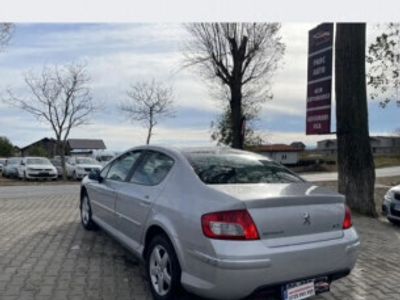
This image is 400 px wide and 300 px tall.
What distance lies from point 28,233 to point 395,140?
3128 inches

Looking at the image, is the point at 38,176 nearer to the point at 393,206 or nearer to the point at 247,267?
the point at 393,206

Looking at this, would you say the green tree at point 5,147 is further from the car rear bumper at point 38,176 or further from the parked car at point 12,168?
the car rear bumper at point 38,176

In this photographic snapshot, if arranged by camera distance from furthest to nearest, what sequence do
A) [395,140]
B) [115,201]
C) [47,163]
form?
[395,140] → [47,163] → [115,201]

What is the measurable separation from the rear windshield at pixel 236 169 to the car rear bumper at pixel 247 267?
75cm

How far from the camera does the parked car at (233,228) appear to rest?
3.28 meters

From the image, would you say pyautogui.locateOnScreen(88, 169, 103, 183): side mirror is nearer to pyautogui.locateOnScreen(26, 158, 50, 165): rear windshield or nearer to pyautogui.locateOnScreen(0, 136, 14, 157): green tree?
pyautogui.locateOnScreen(26, 158, 50, 165): rear windshield

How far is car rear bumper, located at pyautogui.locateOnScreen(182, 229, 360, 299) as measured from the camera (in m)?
3.23

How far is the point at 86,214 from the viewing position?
6.87 meters

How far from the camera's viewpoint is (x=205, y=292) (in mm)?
3355

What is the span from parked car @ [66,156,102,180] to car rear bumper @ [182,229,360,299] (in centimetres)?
2066

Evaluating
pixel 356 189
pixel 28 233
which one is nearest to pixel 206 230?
pixel 28 233

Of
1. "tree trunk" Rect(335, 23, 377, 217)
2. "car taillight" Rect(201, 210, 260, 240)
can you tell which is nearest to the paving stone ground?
"car taillight" Rect(201, 210, 260, 240)

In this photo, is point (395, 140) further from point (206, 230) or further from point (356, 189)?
point (206, 230)

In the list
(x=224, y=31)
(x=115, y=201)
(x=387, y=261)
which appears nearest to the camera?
(x=115, y=201)
